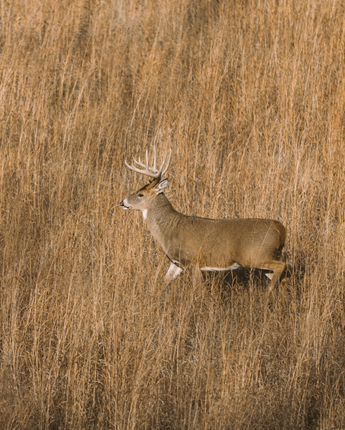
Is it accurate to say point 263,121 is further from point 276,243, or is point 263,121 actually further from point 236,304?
point 236,304

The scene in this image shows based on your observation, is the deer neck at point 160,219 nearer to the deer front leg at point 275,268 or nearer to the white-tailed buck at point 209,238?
the white-tailed buck at point 209,238

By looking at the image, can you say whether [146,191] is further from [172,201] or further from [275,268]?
[275,268]

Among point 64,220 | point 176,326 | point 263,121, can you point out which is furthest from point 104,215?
point 263,121

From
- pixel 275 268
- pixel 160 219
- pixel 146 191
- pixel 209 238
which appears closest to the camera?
pixel 275 268

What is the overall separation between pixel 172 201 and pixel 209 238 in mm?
1239

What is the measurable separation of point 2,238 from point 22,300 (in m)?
1.09

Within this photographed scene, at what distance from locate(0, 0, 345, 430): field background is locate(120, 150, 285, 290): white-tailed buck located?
17cm

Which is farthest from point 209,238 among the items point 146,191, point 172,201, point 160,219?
point 172,201

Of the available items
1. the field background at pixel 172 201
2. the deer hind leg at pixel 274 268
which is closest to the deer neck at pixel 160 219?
the field background at pixel 172 201

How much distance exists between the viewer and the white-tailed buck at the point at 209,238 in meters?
4.59

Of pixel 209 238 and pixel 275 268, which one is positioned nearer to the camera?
pixel 275 268

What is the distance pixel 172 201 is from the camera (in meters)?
5.96

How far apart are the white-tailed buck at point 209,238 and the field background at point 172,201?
17 centimetres

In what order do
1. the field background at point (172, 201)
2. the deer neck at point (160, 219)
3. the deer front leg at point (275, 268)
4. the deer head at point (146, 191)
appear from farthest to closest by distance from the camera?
the deer head at point (146, 191), the deer neck at point (160, 219), the deer front leg at point (275, 268), the field background at point (172, 201)
